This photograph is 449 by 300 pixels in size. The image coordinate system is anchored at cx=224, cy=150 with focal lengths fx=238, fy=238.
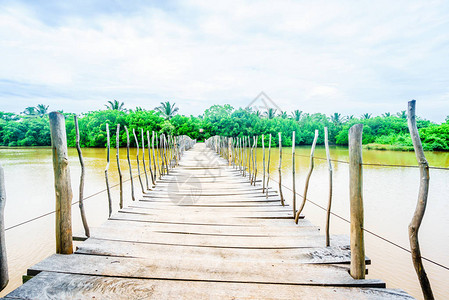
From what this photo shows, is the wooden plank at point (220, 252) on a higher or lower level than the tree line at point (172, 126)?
lower

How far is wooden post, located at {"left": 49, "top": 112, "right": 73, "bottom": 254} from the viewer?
1.55 m

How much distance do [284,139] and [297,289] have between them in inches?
1150

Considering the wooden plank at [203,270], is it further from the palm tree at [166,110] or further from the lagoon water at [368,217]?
the palm tree at [166,110]

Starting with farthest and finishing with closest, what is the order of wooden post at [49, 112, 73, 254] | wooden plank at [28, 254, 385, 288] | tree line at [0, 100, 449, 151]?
tree line at [0, 100, 449, 151] < wooden post at [49, 112, 73, 254] < wooden plank at [28, 254, 385, 288]

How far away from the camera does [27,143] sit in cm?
2303

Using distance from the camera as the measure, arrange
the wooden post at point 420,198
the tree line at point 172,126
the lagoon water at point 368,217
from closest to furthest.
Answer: the wooden post at point 420,198 < the lagoon water at point 368,217 < the tree line at point 172,126

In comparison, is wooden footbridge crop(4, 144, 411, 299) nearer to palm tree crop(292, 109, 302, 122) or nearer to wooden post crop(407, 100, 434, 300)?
wooden post crop(407, 100, 434, 300)

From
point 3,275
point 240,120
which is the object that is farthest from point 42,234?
point 240,120

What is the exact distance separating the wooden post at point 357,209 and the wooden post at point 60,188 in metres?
1.77

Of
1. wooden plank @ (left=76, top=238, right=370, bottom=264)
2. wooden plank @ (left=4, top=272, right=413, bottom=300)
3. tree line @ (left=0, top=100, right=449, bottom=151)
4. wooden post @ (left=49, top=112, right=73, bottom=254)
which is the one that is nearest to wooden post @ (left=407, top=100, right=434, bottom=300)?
wooden plank @ (left=4, top=272, right=413, bottom=300)

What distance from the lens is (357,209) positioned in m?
1.34

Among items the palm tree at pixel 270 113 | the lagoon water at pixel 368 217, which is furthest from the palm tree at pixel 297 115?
the lagoon water at pixel 368 217

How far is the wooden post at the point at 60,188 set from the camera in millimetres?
1547

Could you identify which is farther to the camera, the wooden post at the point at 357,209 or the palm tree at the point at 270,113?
the palm tree at the point at 270,113
